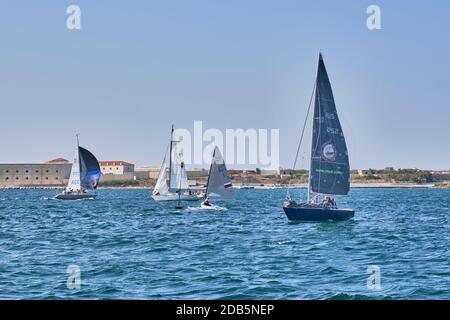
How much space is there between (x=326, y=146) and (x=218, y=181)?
28.2 m

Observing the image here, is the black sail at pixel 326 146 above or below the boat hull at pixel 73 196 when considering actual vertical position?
above

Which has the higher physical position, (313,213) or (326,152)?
(326,152)

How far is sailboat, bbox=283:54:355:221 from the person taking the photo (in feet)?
156

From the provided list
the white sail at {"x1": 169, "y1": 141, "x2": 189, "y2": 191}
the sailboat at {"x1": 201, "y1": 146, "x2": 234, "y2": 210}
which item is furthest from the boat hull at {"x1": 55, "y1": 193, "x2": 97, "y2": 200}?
the sailboat at {"x1": 201, "y1": 146, "x2": 234, "y2": 210}

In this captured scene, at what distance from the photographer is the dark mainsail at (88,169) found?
109938mm

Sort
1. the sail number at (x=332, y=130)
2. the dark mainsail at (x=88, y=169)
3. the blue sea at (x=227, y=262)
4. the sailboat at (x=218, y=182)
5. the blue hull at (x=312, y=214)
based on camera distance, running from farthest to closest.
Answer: the dark mainsail at (x=88, y=169) → the sailboat at (x=218, y=182) → the sail number at (x=332, y=130) → the blue hull at (x=312, y=214) → the blue sea at (x=227, y=262)

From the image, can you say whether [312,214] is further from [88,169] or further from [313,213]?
[88,169]

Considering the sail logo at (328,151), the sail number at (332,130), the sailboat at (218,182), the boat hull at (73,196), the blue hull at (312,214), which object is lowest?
the boat hull at (73,196)

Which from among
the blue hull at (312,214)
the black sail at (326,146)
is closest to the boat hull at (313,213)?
the blue hull at (312,214)

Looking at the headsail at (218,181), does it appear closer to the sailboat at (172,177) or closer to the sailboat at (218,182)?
the sailboat at (218,182)

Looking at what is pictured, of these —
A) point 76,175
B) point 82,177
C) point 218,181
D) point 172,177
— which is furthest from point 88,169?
point 218,181

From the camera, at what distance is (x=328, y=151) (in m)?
47.6

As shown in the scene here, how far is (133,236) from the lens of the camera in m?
40.0

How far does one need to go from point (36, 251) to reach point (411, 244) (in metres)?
17.8
